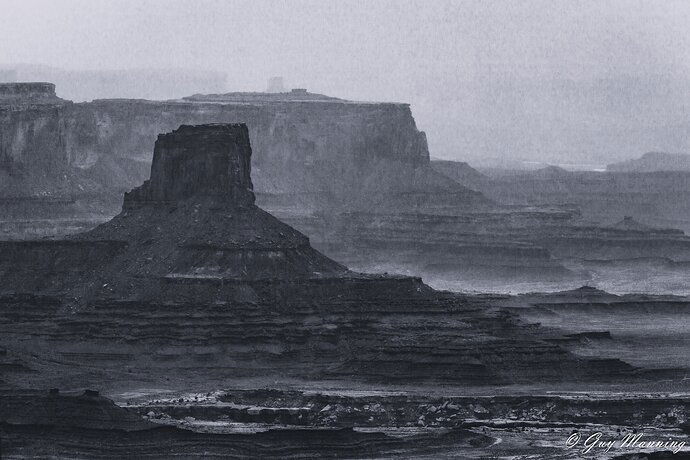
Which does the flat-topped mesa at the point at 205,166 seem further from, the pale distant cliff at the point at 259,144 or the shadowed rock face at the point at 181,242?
the pale distant cliff at the point at 259,144

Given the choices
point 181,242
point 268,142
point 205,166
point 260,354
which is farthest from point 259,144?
point 260,354

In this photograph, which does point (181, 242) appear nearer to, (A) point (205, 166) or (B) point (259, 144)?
(A) point (205, 166)

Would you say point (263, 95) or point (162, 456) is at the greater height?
point (263, 95)

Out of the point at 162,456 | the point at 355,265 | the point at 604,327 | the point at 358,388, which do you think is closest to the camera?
the point at 162,456

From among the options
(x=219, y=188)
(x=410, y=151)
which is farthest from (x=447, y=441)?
(x=410, y=151)

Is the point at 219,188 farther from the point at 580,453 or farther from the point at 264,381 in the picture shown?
the point at 580,453

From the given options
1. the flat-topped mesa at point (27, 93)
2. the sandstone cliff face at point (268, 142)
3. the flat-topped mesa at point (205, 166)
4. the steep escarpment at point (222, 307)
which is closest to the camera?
the steep escarpment at point (222, 307)

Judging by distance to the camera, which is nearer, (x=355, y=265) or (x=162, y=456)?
(x=162, y=456)

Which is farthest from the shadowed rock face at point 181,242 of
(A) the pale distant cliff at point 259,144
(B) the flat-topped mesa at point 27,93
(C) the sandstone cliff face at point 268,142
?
(B) the flat-topped mesa at point 27,93

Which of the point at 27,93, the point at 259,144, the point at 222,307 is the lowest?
the point at 222,307
